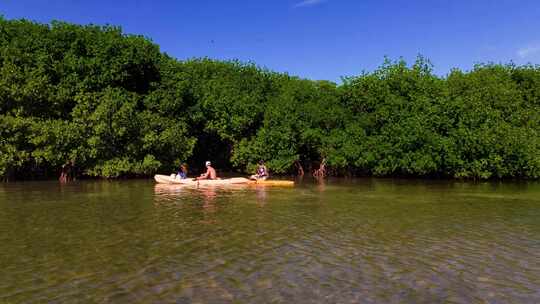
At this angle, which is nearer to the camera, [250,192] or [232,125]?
[250,192]

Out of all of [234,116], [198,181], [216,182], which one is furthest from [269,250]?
[234,116]

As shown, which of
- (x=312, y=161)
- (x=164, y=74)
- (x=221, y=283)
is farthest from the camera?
(x=312, y=161)

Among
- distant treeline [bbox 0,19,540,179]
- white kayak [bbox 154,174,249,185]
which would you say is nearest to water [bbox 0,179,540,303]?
white kayak [bbox 154,174,249,185]

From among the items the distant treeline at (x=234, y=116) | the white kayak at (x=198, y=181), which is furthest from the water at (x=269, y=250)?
the distant treeline at (x=234, y=116)

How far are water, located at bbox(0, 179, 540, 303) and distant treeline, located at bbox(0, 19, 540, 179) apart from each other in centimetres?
1324

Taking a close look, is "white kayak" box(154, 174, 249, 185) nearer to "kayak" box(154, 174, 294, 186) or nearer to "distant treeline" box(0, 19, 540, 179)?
"kayak" box(154, 174, 294, 186)

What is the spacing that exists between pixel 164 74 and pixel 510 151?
29760 millimetres

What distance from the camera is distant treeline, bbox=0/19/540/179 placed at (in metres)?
38.1

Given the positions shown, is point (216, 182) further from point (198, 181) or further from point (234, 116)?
point (234, 116)

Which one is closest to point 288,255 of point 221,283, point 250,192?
point 221,283

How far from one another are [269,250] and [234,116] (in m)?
33.9

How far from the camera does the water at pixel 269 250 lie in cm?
1039

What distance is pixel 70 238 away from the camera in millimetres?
15656

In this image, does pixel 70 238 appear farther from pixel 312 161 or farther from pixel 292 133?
pixel 312 161
